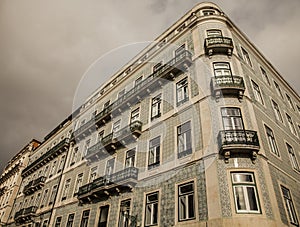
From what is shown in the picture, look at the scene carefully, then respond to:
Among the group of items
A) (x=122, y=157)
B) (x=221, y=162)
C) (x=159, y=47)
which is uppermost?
(x=159, y=47)

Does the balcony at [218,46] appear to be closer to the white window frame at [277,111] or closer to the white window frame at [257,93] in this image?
the white window frame at [257,93]

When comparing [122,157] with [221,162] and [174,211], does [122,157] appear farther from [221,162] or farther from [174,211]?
[221,162]

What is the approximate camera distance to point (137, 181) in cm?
1578

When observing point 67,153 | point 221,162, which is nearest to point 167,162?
point 221,162

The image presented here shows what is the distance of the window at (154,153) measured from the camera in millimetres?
15557

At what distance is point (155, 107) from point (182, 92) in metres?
2.87

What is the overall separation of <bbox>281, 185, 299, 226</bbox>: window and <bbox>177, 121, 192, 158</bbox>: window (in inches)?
220

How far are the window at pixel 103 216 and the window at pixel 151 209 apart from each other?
4257 mm

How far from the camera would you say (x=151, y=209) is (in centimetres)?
1385

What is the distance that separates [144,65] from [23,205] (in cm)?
2576

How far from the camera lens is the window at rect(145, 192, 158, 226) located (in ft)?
43.9

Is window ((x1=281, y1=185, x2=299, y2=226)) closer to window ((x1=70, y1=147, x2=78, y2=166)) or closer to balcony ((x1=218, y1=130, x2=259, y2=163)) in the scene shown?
balcony ((x1=218, y1=130, x2=259, y2=163))

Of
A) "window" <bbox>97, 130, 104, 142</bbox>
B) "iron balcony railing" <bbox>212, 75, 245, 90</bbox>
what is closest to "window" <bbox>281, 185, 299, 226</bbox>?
"iron balcony railing" <bbox>212, 75, 245, 90</bbox>

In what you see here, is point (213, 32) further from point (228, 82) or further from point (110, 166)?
point (110, 166)
